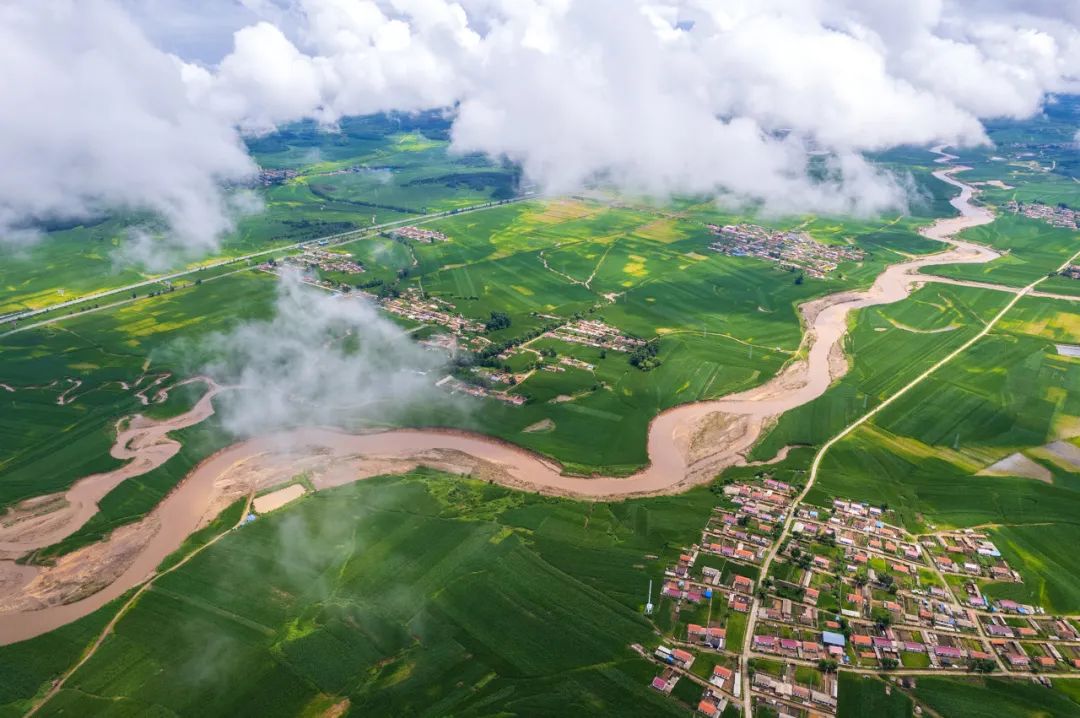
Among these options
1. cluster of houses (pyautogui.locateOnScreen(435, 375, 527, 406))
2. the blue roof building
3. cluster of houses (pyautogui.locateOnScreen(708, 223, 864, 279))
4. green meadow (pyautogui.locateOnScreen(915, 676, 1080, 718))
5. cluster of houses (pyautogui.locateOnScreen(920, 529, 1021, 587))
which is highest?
cluster of houses (pyautogui.locateOnScreen(708, 223, 864, 279))

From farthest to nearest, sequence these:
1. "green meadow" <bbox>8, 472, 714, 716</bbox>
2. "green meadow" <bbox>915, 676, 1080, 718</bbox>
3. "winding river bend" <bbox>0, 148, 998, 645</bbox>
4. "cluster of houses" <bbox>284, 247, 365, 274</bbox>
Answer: "cluster of houses" <bbox>284, 247, 365, 274</bbox> → "winding river bend" <bbox>0, 148, 998, 645</bbox> → "green meadow" <bbox>8, 472, 714, 716</bbox> → "green meadow" <bbox>915, 676, 1080, 718</bbox>

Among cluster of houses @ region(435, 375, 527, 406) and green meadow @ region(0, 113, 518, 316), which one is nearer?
cluster of houses @ region(435, 375, 527, 406)

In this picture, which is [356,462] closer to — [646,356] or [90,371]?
[646,356]

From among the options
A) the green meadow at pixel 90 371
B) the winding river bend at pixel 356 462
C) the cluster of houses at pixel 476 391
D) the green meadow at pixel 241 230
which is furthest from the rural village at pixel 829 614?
the green meadow at pixel 241 230

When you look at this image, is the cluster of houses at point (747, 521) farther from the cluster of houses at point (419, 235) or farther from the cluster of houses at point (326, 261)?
the cluster of houses at point (419, 235)

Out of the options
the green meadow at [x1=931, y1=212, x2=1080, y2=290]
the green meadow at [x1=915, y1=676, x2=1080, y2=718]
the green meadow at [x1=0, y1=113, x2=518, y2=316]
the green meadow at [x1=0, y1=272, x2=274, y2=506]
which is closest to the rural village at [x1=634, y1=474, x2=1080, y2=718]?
the green meadow at [x1=915, y1=676, x2=1080, y2=718]

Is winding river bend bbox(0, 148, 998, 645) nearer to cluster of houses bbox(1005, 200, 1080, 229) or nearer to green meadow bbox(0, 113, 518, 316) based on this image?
green meadow bbox(0, 113, 518, 316)
